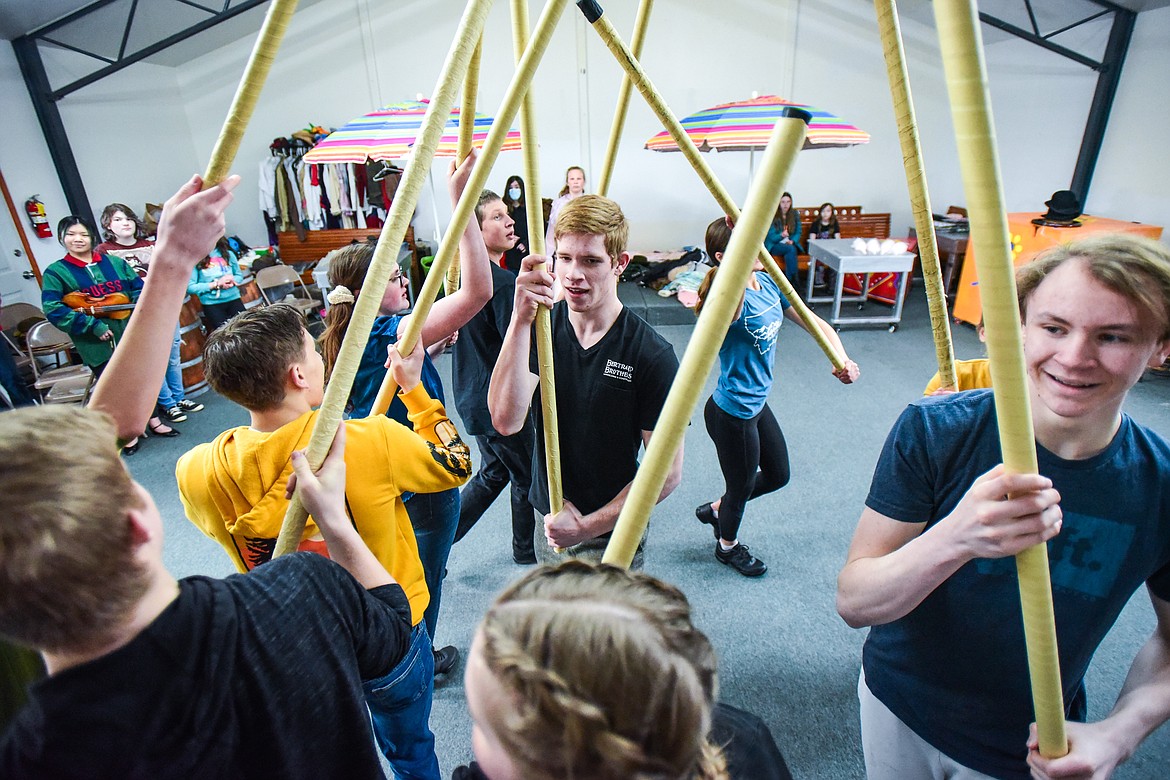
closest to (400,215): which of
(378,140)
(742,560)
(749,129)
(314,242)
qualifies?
(742,560)

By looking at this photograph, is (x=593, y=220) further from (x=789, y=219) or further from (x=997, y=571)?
(x=789, y=219)

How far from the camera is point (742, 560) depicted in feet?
8.07

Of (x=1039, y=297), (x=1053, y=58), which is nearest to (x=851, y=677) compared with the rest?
(x=1039, y=297)

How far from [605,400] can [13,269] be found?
6.35 metres

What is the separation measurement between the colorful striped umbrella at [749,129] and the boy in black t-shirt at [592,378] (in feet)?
7.89

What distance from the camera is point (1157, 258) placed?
0.71 m

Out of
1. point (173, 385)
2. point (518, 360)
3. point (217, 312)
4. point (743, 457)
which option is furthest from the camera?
point (217, 312)

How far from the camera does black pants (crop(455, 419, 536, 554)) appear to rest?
2193 millimetres

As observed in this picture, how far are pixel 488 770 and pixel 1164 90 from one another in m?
7.42

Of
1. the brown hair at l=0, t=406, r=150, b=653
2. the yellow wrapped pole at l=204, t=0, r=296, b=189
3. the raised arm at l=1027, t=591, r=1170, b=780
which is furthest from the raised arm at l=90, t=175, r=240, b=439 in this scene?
the raised arm at l=1027, t=591, r=1170, b=780

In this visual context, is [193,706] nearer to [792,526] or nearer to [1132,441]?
[1132,441]

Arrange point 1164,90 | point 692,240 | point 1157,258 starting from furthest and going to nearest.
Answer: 1. point 692,240
2. point 1164,90
3. point 1157,258

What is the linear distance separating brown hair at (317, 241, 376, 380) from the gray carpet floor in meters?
1.21

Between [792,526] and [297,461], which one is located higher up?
[297,461]
